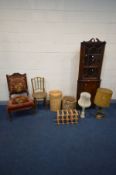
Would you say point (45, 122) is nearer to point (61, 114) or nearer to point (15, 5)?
point (61, 114)

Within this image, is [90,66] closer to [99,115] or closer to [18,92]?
[99,115]

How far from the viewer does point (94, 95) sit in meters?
3.56

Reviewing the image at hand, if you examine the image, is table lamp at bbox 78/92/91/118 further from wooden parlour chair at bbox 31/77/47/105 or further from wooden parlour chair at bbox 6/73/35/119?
wooden parlour chair at bbox 6/73/35/119

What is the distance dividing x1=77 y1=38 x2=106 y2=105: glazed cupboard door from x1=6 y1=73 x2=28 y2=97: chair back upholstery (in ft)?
4.09

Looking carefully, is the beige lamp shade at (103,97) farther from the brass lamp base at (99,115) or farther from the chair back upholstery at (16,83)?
the chair back upholstery at (16,83)

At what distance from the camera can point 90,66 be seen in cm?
337

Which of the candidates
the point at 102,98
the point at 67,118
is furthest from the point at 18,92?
the point at 102,98

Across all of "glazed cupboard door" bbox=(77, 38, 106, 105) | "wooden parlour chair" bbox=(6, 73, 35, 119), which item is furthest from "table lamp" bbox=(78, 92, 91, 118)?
"wooden parlour chair" bbox=(6, 73, 35, 119)

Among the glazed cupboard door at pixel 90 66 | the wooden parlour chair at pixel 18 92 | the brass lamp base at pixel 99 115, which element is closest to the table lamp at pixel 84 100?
the glazed cupboard door at pixel 90 66

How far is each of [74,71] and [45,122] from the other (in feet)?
4.54

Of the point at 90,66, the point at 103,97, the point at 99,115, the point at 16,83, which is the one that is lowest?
the point at 99,115

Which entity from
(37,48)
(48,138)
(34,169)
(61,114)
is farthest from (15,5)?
(34,169)

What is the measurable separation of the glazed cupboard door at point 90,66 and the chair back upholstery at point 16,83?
125 cm

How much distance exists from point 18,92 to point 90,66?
1.73 metres
